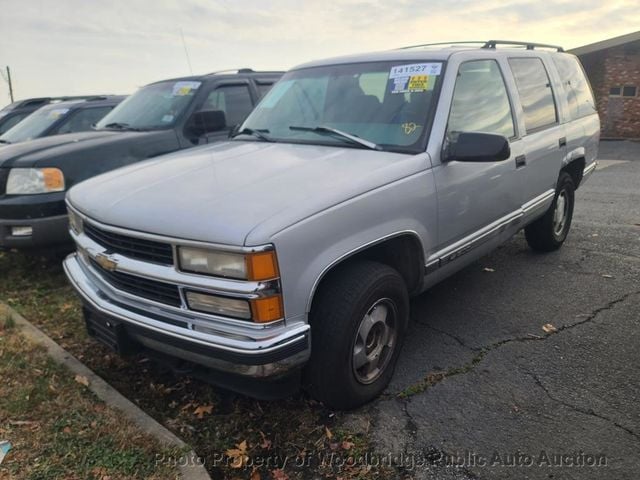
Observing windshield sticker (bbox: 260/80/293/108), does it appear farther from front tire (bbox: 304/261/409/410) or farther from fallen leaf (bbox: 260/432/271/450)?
fallen leaf (bbox: 260/432/271/450)

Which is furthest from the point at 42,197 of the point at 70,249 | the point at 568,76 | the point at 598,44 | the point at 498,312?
the point at 598,44

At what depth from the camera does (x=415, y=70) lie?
3461 millimetres

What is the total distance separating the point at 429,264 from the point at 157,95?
419 cm

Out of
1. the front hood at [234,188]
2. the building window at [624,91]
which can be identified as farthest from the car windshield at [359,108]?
the building window at [624,91]

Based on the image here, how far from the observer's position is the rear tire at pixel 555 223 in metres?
5.17

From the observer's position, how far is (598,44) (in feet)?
56.6

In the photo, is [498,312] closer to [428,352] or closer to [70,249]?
[428,352]

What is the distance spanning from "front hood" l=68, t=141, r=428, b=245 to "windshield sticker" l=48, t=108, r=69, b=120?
5.22 metres

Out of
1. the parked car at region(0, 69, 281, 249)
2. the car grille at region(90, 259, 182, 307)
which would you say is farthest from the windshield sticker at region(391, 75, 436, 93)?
the parked car at region(0, 69, 281, 249)

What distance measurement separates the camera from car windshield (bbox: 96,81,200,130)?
558 cm

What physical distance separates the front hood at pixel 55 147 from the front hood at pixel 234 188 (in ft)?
5.74

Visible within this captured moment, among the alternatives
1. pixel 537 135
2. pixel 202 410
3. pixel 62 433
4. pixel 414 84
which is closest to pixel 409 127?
pixel 414 84

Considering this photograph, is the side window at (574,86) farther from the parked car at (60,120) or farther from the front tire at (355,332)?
the parked car at (60,120)

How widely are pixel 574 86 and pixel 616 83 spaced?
15.6 metres
